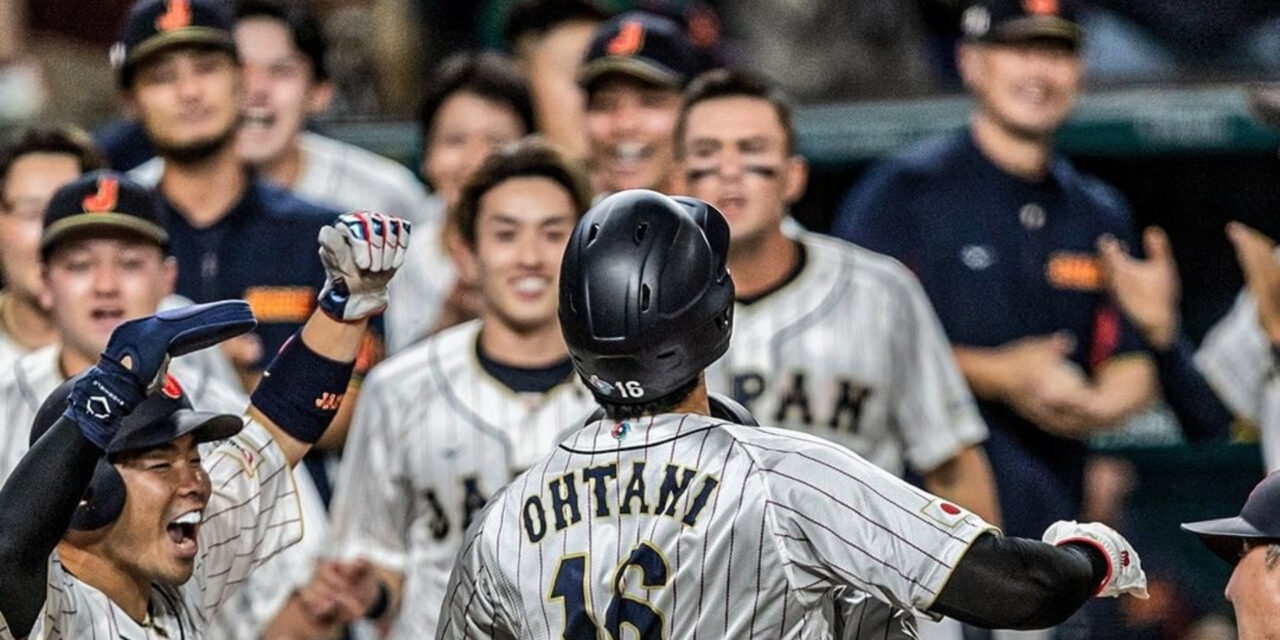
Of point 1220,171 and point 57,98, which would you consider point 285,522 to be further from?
point 57,98

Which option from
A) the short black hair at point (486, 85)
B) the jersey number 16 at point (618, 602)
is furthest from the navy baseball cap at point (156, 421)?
the short black hair at point (486, 85)

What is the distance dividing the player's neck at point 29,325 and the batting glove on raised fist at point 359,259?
7.23 ft

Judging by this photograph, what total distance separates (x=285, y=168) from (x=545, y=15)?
3.58 feet

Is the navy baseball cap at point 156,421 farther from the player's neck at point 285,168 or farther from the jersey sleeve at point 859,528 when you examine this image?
the player's neck at point 285,168

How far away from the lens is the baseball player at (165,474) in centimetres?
405

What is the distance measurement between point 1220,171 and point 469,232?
362cm

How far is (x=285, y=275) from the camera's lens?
7.28m

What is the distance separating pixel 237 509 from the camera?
4.77m

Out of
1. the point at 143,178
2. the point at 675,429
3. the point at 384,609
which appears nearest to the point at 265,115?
the point at 143,178

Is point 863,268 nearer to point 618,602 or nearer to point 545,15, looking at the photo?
point 545,15

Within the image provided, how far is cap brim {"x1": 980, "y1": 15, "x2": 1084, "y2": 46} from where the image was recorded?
25.2ft

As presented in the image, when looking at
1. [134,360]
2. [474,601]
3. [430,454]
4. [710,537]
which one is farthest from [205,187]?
[710,537]

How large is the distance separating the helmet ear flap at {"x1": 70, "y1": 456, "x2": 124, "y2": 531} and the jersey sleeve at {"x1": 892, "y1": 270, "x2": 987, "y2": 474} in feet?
8.84

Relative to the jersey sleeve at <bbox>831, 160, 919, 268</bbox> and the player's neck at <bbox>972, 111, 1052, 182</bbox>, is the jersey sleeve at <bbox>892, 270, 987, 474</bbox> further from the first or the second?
the player's neck at <bbox>972, 111, 1052, 182</bbox>
